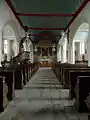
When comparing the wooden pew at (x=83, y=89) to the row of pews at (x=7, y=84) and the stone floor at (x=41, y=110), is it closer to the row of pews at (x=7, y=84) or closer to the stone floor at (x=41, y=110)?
the stone floor at (x=41, y=110)

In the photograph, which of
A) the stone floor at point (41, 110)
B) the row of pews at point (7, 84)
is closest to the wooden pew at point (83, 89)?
the stone floor at point (41, 110)

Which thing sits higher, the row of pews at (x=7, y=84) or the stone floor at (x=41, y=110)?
the row of pews at (x=7, y=84)

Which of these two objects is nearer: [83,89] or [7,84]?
[83,89]

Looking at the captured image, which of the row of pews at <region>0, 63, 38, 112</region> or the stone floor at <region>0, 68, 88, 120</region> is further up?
the row of pews at <region>0, 63, 38, 112</region>

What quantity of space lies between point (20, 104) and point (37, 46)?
1177 inches

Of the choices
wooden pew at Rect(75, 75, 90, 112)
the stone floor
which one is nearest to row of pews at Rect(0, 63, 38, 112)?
the stone floor

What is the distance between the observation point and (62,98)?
19.4ft

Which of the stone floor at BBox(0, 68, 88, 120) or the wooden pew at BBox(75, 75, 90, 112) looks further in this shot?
the wooden pew at BBox(75, 75, 90, 112)

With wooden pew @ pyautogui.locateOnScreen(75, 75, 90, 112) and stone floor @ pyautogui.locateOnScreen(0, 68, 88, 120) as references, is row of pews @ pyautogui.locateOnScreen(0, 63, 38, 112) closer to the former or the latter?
stone floor @ pyautogui.locateOnScreen(0, 68, 88, 120)

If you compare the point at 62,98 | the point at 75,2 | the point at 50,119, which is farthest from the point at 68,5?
the point at 50,119

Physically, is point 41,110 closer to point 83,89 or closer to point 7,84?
point 83,89

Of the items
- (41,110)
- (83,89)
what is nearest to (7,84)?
(41,110)

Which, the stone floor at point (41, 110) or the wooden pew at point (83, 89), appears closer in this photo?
the stone floor at point (41, 110)

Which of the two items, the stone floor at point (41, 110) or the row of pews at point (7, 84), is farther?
the row of pews at point (7, 84)
